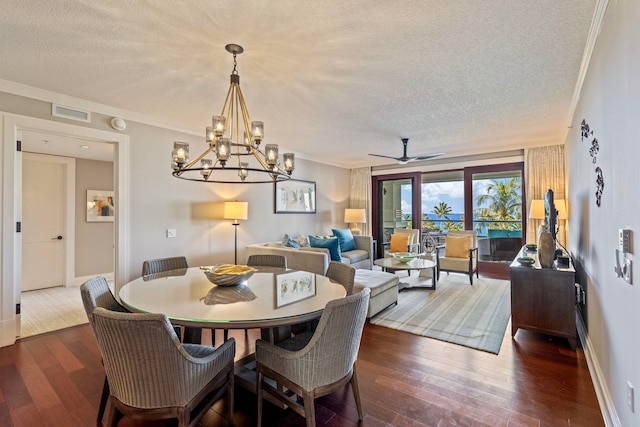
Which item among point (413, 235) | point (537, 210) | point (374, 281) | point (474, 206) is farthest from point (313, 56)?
point (474, 206)

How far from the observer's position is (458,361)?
8.49 ft

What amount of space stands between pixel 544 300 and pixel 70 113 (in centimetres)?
514

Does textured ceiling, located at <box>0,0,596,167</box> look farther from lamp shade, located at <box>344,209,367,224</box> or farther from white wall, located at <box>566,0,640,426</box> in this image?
lamp shade, located at <box>344,209,367,224</box>

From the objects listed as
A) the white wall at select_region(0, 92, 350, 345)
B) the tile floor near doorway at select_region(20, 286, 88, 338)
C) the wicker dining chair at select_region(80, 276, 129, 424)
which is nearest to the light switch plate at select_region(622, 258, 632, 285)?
the wicker dining chair at select_region(80, 276, 129, 424)

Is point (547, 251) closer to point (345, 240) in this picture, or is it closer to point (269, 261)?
point (269, 261)

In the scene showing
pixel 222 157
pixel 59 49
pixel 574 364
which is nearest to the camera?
pixel 222 157

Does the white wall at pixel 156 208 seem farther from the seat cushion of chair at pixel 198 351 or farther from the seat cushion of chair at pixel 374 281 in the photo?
the seat cushion of chair at pixel 198 351

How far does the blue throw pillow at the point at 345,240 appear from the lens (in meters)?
6.11

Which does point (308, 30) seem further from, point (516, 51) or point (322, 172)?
point (322, 172)

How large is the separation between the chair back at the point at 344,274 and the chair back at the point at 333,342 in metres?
0.68

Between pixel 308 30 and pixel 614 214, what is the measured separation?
85.7 inches

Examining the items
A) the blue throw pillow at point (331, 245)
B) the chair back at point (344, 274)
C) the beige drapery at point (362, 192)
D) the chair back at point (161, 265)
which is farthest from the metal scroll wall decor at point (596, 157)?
the beige drapery at point (362, 192)

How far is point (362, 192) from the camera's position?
7.63 meters

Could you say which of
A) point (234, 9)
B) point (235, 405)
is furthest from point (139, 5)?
point (235, 405)
